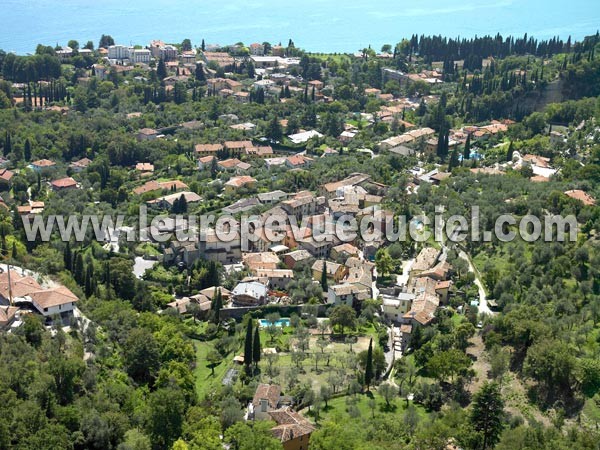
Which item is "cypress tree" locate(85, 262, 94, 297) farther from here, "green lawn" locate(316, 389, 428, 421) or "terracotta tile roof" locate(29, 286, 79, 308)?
"green lawn" locate(316, 389, 428, 421)

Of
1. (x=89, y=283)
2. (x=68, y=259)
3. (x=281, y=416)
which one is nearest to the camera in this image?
(x=281, y=416)

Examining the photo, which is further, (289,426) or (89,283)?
(89,283)

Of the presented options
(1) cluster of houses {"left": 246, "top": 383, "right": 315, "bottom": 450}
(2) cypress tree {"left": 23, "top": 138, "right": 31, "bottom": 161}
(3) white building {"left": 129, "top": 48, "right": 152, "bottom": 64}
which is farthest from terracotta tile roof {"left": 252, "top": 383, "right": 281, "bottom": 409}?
(3) white building {"left": 129, "top": 48, "right": 152, "bottom": 64}

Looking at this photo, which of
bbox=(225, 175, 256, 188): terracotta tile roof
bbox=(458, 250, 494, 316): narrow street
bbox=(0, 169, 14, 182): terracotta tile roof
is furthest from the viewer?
bbox=(225, 175, 256, 188): terracotta tile roof

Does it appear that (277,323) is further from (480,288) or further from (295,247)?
(480,288)

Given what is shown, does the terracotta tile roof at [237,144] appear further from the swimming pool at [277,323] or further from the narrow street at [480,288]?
the swimming pool at [277,323]

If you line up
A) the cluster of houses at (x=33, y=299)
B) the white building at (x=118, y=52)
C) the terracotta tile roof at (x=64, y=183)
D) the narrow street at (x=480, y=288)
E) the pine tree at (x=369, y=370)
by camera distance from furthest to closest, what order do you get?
the white building at (x=118, y=52) → the terracotta tile roof at (x=64, y=183) → the narrow street at (x=480, y=288) → the cluster of houses at (x=33, y=299) → the pine tree at (x=369, y=370)

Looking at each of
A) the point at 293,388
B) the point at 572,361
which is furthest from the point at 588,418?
the point at 293,388

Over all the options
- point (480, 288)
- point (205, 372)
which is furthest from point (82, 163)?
point (480, 288)

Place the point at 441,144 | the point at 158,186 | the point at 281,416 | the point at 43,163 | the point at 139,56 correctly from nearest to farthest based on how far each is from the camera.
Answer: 1. the point at 281,416
2. the point at 158,186
3. the point at 43,163
4. the point at 441,144
5. the point at 139,56

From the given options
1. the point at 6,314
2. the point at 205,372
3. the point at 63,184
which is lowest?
the point at 205,372

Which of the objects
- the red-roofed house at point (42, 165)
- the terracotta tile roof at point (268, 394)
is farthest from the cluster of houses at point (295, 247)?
the red-roofed house at point (42, 165)
